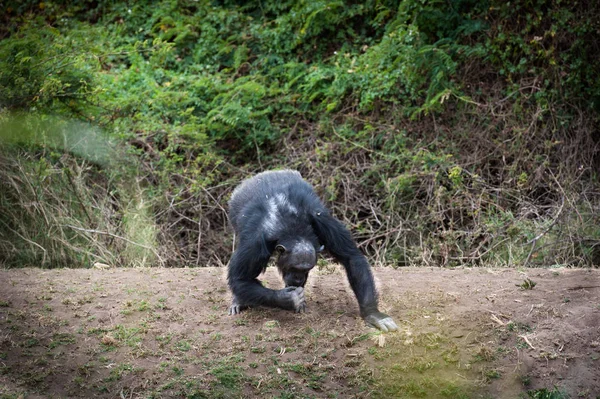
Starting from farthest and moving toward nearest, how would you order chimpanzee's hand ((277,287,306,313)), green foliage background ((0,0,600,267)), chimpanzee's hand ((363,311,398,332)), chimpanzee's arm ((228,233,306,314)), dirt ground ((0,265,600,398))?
green foliage background ((0,0,600,267))
chimpanzee's arm ((228,233,306,314))
chimpanzee's hand ((277,287,306,313))
chimpanzee's hand ((363,311,398,332))
dirt ground ((0,265,600,398))

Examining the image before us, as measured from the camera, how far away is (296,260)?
20.8 ft

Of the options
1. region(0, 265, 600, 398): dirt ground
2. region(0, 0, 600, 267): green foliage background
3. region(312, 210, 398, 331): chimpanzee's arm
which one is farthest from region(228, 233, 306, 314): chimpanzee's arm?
region(0, 0, 600, 267): green foliage background

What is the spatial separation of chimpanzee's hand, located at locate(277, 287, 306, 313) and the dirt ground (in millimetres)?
158

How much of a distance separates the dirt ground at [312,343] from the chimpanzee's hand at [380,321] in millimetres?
85

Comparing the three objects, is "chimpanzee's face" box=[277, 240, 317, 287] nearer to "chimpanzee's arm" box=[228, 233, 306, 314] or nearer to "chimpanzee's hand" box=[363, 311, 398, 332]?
"chimpanzee's arm" box=[228, 233, 306, 314]

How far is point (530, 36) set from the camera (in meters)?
11.7

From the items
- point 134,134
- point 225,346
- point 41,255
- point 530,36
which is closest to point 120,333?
point 225,346

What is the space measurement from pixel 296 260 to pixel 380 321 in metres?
0.94

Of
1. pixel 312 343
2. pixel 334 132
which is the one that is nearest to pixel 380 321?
pixel 312 343

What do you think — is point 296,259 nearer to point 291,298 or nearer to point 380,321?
point 291,298

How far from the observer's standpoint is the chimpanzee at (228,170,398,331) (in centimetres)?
636

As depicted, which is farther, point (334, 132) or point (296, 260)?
point (334, 132)

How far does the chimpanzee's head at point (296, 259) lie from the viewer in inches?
249

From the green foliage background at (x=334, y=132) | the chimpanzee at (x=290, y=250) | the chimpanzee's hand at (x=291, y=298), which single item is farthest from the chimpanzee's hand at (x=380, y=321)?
the green foliage background at (x=334, y=132)
